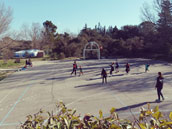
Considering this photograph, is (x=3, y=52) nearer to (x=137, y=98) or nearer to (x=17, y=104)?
(x=17, y=104)

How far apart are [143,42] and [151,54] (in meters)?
3.90

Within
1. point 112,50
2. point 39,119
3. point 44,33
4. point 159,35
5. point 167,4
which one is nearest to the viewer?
point 39,119

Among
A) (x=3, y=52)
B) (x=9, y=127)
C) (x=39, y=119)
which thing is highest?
(x=3, y=52)

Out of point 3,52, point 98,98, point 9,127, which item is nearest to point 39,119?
point 9,127

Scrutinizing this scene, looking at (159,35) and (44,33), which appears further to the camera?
(44,33)

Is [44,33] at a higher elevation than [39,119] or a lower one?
higher

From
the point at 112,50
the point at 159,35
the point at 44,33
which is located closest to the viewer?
the point at 159,35

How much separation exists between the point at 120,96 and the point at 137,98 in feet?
3.35

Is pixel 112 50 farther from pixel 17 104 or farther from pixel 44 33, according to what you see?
pixel 17 104

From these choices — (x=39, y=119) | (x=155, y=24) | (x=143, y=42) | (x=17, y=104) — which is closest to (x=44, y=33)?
(x=143, y=42)

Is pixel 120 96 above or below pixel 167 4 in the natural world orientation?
below

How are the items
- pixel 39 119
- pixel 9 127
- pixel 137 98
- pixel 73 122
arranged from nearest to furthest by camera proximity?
pixel 73 122 < pixel 39 119 < pixel 9 127 < pixel 137 98

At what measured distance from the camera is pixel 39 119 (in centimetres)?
221

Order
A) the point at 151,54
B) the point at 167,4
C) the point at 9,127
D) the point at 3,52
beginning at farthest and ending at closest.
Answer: the point at 151,54, the point at 167,4, the point at 3,52, the point at 9,127
